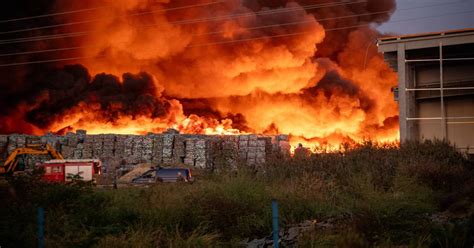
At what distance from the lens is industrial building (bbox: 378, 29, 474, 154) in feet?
86.5

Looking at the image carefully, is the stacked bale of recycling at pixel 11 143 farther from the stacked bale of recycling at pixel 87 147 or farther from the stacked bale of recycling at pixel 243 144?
the stacked bale of recycling at pixel 243 144

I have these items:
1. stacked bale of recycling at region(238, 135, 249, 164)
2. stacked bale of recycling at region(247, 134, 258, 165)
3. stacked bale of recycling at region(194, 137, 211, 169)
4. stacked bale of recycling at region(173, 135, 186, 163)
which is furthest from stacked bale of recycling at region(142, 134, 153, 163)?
stacked bale of recycling at region(247, 134, 258, 165)

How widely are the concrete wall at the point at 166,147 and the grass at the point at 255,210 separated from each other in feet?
51.5

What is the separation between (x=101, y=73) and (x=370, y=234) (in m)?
49.8

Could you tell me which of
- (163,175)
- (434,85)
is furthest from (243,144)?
(434,85)

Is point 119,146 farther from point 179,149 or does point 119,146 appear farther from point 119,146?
point 179,149

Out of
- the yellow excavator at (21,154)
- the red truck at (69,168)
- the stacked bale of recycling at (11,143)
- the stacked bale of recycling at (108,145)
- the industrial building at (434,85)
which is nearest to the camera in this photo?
the industrial building at (434,85)

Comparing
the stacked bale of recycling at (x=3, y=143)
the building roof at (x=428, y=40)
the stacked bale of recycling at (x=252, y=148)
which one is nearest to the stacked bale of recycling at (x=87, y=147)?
the stacked bale of recycling at (x=3, y=143)

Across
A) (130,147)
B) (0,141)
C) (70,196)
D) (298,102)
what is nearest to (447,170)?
Answer: (70,196)

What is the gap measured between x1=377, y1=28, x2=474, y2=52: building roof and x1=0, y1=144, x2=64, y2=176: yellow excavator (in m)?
19.3

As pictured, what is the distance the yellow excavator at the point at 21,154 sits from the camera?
112 feet

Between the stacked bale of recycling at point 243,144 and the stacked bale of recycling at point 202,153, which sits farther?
the stacked bale of recycling at point 243,144

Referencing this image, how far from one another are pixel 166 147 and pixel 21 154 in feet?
26.7

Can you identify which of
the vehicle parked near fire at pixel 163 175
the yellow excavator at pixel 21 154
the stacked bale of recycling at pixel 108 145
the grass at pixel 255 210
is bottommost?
the grass at pixel 255 210
